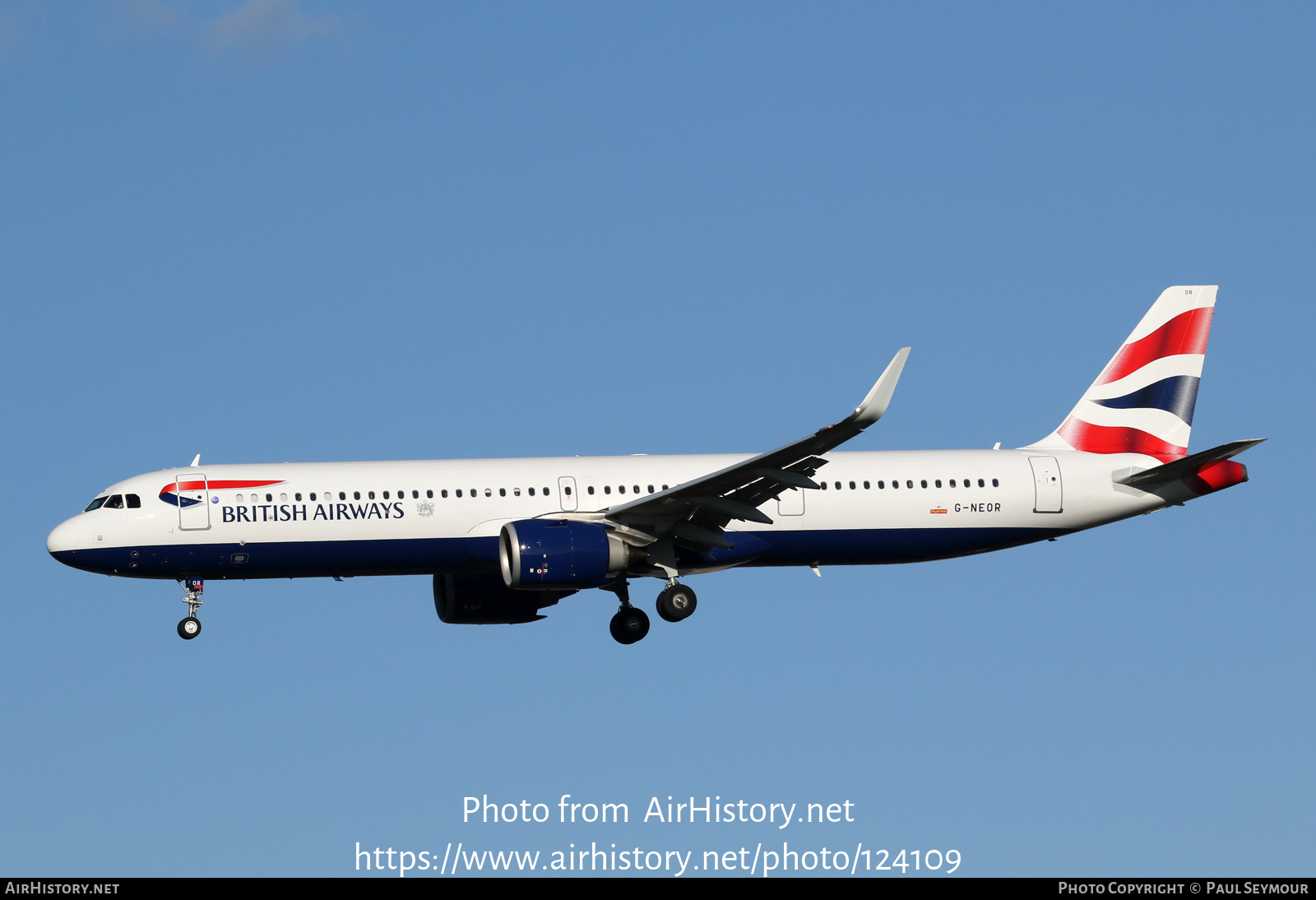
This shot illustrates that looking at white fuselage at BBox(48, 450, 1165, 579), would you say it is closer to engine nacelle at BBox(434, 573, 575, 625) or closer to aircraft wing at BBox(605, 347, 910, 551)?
aircraft wing at BBox(605, 347, 910, 551)

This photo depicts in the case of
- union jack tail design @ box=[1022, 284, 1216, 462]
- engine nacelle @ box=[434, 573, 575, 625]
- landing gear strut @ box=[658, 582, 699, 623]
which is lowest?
landing gear strut @ box=[658, 582, 699, 623]

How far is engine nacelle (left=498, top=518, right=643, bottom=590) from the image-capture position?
3706 centimetres

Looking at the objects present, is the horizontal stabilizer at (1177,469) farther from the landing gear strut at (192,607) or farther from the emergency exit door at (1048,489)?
the landing gear strut at (192,607)

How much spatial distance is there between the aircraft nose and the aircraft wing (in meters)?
11.2

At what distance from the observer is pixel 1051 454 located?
140 feet

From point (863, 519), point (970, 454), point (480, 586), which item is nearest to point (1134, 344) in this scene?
point (970, 454)

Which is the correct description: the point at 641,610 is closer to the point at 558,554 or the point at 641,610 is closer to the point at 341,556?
the point at 558,554

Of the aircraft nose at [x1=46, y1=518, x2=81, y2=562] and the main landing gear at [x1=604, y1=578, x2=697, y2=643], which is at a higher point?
the aircraft nose at [x1=46, y1=518, x2=81, y2=562]

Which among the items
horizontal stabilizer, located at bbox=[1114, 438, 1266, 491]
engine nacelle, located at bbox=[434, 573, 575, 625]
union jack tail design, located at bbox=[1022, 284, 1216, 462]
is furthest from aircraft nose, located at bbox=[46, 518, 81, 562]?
horizontal stabilizer, located at bbox=[1114, 438, 1266, 491]

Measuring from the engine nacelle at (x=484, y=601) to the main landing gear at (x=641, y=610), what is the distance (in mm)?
2258

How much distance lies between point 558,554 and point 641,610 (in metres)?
4.03
